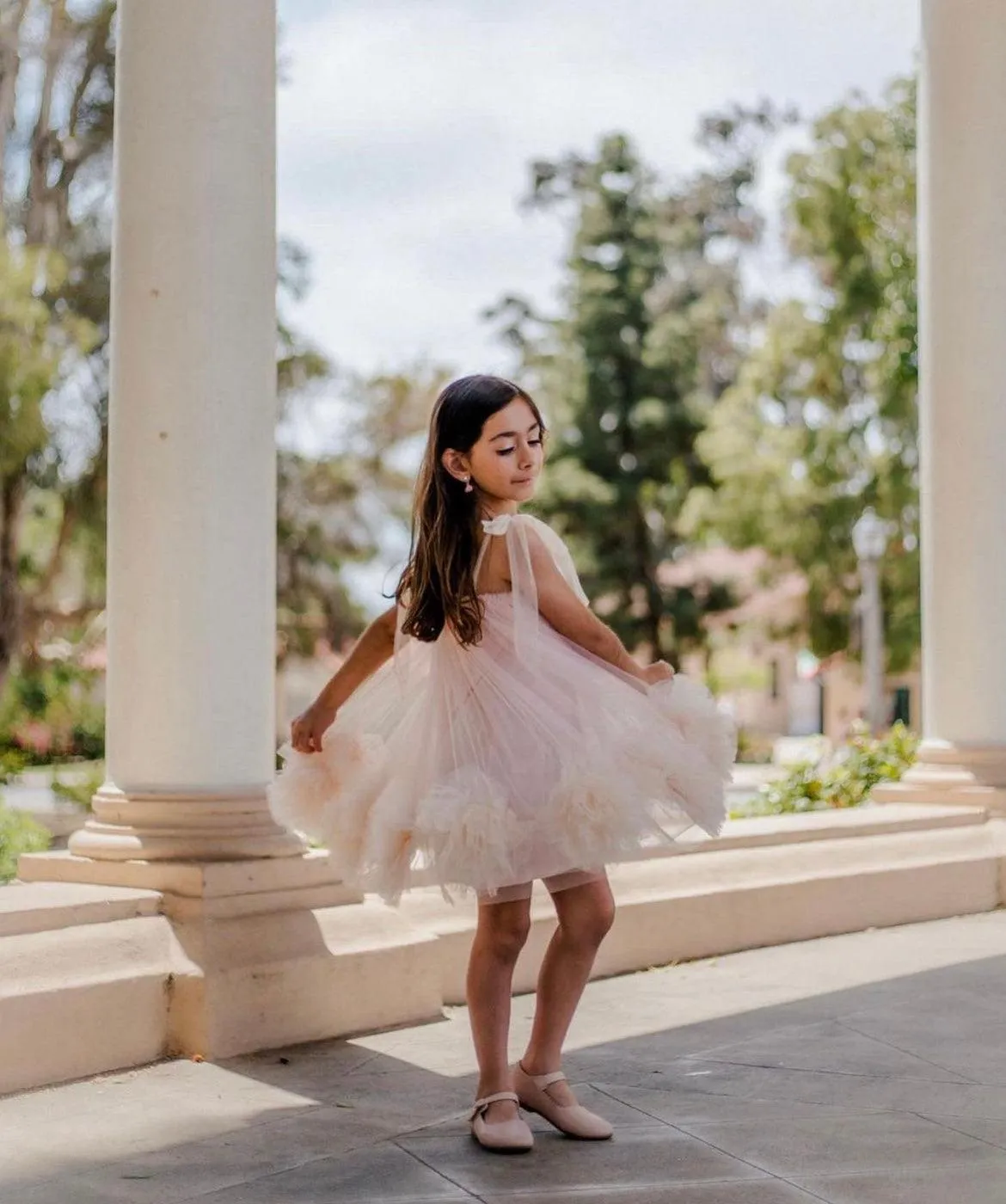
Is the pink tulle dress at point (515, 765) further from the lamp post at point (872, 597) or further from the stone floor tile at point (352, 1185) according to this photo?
the lamp post at point (872, 597)

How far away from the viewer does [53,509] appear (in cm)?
2823

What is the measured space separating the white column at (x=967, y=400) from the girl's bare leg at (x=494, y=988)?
4764mm

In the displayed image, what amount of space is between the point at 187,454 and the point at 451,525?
1372 millimetres

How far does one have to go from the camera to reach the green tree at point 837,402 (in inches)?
1070

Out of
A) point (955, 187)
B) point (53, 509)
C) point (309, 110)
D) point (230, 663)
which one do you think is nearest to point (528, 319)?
point (309, 110)

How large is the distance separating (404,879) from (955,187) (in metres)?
5.82

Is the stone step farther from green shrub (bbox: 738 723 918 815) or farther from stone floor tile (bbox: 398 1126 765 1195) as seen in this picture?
green shrub (bbox: 738 723 918 815)

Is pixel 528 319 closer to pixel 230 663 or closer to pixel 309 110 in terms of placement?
pixel 309 110

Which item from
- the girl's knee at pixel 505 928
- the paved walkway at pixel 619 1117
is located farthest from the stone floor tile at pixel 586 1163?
the girl's knee at pixel 505 928

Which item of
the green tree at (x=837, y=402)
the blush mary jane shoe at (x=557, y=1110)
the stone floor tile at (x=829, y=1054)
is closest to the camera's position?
the blush mary jane shoe at (x=557, y=1110)

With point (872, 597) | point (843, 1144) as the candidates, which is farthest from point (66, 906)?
point (872, 597)

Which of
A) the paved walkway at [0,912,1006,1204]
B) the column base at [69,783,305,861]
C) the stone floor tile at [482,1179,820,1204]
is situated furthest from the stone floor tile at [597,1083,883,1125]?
the column base at [69,783,305,861]

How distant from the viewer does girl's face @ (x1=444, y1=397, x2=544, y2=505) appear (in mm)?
4188

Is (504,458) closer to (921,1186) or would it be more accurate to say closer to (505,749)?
(505,749)
